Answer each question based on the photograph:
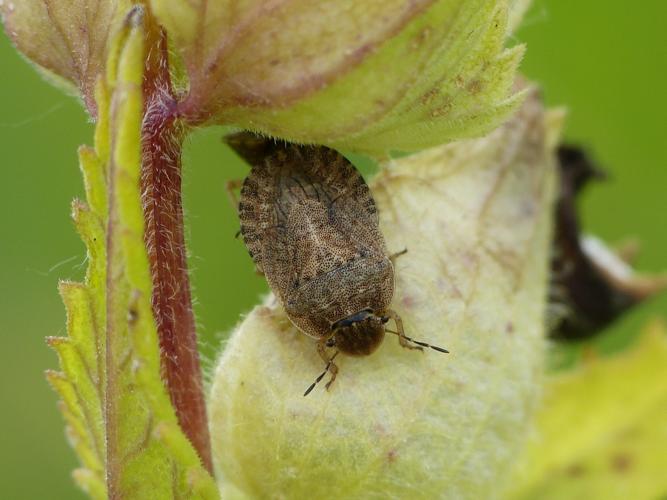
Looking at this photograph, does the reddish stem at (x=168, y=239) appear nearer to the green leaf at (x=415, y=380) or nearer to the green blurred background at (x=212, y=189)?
the green leaf at (x=415, y=380)

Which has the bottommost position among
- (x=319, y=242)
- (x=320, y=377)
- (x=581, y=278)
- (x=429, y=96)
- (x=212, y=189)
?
(x=581, y=278)

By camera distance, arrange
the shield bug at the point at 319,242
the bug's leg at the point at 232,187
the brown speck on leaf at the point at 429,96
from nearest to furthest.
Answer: the brown speck on leaf at the point at 429,96 → the shield bug at the point at 319,242 → the bug's leg at the point at 232,187

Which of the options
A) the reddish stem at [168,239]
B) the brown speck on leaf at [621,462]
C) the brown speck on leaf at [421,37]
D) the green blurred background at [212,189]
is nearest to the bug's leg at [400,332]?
the reddish stem at [168,239]

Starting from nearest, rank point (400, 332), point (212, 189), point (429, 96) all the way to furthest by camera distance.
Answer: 1. point (429, 96)
2. point (400, 332)
3. point (212, 189)

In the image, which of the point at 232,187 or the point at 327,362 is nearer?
the point at 327,362

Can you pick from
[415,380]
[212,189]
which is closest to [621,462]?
[415,380]

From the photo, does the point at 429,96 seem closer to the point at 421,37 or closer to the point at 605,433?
the point at 421,37

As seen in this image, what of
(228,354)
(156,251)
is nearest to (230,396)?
(228,354)
